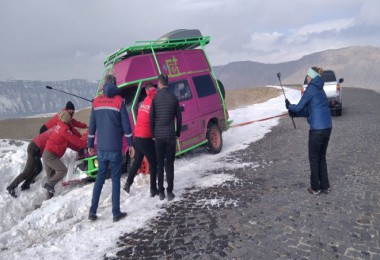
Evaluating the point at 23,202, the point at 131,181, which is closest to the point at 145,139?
the point at 131,181

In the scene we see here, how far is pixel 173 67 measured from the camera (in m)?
8.70

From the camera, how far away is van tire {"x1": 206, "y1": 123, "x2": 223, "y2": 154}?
933 centimetres

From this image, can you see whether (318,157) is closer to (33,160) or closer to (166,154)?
(166,154)

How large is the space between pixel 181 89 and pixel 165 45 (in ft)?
4.17

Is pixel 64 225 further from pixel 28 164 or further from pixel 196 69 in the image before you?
pixel 196 69

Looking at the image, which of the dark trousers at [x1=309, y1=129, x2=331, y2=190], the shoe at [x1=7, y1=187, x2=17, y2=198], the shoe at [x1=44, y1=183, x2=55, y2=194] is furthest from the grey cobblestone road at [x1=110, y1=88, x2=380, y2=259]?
the shoe at [x1=7, y1=187, x2=17, y2=198]

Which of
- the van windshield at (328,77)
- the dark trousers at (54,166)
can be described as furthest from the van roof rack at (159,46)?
the van windshield at (328,77)

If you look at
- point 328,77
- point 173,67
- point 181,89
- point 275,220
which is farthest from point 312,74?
point 328,77

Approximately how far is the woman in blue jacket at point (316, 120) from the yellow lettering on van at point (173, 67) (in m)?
3.75

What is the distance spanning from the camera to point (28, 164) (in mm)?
8250

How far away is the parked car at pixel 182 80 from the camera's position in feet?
25.7

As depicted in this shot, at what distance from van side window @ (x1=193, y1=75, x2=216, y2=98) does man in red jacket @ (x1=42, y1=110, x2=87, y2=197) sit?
3.49 meters

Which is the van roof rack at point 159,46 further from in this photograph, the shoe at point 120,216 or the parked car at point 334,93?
the parked car at point 334,93

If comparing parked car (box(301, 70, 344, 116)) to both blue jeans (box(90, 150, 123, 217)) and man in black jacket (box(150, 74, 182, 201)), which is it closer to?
man in black jacket (box(150, 74, 182, 201))
